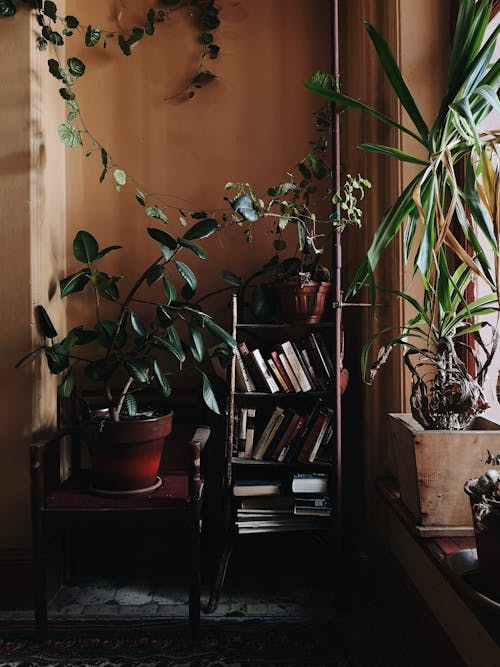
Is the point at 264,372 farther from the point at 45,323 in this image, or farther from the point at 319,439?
the point at 45,323

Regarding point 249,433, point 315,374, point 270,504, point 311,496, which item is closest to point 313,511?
point 311,496

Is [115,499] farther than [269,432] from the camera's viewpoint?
No

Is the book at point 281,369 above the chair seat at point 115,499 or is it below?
above

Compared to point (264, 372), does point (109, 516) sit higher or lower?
lower

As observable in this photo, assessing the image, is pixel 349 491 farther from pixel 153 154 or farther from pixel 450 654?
pixel 153 154

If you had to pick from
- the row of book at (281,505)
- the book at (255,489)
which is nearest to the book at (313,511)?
the row of book at (281,505)

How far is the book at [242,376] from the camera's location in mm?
2219

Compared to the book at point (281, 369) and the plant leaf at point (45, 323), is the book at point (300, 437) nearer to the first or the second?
the book at point (281, 369)

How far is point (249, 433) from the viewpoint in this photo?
88.9 inches

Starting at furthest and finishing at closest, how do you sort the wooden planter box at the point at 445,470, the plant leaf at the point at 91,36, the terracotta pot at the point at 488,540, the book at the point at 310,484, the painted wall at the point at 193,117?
1. the painted wall at the point at 193,117
2. the plant leaf at the point at 91,36
3. the book at the point at 310,484
4. the wooden planter box at the point at 445,470
5. the terracotta pot at the point at 488,540

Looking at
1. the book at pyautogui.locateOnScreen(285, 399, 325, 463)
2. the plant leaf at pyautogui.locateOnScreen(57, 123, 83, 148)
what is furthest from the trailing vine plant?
the book at pyautogui.locateOnScreen(285, 399, 325, 463)

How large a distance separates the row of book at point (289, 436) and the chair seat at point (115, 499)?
0.97 feet

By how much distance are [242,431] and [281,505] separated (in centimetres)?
33

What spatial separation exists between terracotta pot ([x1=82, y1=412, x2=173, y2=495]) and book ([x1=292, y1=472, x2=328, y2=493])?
0.55m
